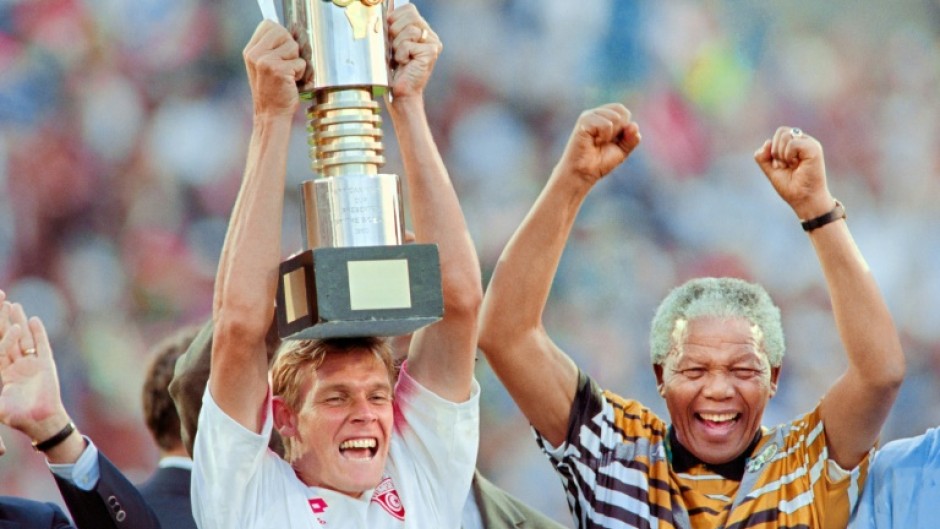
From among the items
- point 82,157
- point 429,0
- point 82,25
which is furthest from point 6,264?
point 429,0

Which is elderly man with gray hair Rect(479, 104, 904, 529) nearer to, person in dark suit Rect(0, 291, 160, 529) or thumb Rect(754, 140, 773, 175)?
thumb Rect(754, 140, 773, 175)

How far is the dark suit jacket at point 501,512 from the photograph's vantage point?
8.76 ft

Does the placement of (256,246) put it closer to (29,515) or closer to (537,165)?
(29,515)

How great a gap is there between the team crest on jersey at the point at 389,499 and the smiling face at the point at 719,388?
554 millimetres

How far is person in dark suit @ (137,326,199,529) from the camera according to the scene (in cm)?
292

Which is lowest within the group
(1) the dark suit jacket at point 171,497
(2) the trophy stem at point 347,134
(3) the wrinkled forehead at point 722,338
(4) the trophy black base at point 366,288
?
(1) the dark suit jacket at point 171,497

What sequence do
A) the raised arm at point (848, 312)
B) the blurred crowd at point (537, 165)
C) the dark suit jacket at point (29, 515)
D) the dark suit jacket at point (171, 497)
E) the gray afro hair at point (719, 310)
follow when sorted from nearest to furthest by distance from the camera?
the dark suit jacket at point (29, 515) → the raised arm at point (848, 312) → the gray afro hair at point (719, 310) → the dark suit jacket at point (171, 497) → the blurred crowd at point (537, 165)

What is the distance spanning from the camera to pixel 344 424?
224cm

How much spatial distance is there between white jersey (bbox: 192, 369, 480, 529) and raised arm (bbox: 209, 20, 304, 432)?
0.04m

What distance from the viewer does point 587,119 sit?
2508 millimetres

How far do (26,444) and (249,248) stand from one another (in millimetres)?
2134

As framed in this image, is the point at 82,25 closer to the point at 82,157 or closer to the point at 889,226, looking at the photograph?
the point at 82,157

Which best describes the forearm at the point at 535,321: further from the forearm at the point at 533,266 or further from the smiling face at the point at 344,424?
the smiling face at the point at 344,424

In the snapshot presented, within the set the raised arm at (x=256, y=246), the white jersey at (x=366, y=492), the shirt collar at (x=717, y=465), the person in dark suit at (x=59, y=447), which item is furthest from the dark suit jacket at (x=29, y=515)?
the shirt collar at (x=717, y=465)
